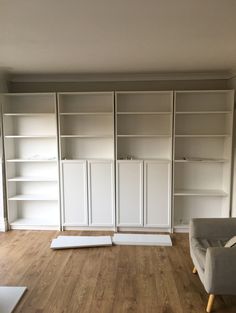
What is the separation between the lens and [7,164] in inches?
172

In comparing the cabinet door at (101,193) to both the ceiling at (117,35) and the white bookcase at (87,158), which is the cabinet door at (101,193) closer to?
the white bookcase at (87,158)

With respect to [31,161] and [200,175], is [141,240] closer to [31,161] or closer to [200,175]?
[200,175]

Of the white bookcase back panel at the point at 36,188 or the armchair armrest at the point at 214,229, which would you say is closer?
the armchair armrest at the point at 214,229

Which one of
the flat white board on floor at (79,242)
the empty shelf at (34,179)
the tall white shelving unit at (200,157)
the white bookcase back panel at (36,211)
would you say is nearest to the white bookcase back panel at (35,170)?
the empty shelf at (34,179)

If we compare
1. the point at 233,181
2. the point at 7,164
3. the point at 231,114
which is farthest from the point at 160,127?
the point at 7,164

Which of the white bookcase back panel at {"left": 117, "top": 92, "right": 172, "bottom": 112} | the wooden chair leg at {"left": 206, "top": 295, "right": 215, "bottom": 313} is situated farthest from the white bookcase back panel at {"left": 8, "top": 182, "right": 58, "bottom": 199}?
the wooden chair leg at {"left": 206, "top": 295, "right": 215, "bottom": 313}

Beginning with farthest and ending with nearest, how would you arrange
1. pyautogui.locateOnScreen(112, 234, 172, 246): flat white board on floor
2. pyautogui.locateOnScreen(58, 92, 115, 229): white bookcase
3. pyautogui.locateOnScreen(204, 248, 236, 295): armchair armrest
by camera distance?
pyautogui.locateOnScreen(58, 92, 115, 229): white bookcase, pyautogui.locateOnScreen(112, 234, 172, 246): flat white board on floor, pyautogui.locateOnScreen(204, 248, 236, 295): armchair armrest

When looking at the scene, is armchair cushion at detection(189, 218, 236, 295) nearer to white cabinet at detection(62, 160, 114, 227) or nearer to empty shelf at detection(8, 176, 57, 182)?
white cabinet at detection(62, 160, 114, 227)

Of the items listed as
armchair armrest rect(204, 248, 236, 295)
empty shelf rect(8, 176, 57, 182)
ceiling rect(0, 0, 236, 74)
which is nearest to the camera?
ceiling rect(0, 0, 236, 74)

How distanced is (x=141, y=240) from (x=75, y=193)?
1222mm

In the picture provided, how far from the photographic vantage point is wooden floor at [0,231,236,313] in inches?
100

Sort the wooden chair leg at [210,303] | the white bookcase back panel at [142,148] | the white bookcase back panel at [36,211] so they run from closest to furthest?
the wooden chair leg at [210,303] → the white bookcase back panel at [142,148] → the white bookcase back panel at [36,211]

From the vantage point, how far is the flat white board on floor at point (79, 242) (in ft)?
12.5

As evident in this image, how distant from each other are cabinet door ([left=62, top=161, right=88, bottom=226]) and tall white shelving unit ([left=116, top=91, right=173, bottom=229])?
53 centimetres
